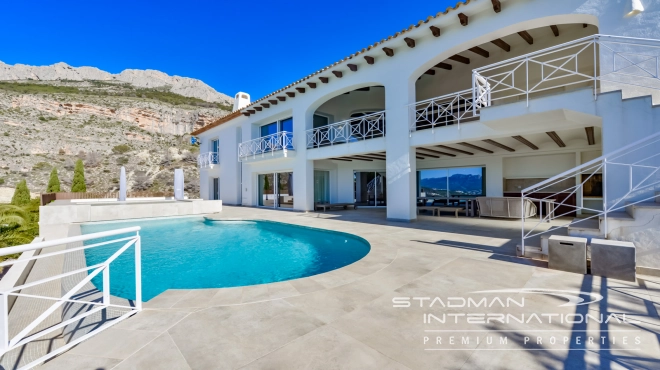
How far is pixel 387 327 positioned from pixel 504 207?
346 inches

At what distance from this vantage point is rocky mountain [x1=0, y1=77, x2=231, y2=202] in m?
29.4

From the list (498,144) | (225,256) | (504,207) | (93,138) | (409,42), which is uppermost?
(93,138)

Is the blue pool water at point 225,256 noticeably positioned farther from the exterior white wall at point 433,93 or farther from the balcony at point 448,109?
the balcony at point 448,109

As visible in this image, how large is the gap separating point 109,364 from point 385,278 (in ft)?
9.84

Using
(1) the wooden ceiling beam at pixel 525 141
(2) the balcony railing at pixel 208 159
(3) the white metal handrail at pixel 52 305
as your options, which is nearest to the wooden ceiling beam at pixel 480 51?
(1) the wooden ceiling beam at pixel 525 141

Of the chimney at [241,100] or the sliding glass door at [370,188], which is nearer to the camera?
the sliding glass door at [370,188]

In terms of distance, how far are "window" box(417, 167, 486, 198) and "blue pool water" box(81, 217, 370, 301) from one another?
23.3 feet

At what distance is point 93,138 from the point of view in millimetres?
34438

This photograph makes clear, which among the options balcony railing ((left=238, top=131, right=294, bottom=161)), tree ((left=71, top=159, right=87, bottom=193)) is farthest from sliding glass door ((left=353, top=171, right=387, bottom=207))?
tree ((left=71, top=159, right=87, bottom=193))

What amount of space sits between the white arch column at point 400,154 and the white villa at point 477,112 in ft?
0.12

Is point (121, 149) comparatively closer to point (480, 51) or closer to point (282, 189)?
point (282, 189)

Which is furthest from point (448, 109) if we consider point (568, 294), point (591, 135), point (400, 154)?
point (568, 294)

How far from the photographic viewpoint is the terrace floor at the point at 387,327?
2061 millimetres

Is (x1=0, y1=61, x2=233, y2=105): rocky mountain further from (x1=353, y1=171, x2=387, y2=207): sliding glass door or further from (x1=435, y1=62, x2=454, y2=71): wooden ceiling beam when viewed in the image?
(x1=435, y1=62, x2=454, y2=71): wooden ceiling beam
